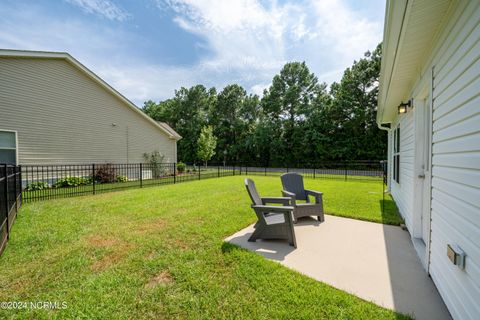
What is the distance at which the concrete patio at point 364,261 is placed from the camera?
80.4 inches

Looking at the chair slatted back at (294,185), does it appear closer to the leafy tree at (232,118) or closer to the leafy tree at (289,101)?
the leafy tree at (289,101)

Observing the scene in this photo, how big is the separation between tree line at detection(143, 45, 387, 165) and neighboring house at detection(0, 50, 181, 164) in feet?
39.9

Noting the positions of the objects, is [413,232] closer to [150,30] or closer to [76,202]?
[76,202]

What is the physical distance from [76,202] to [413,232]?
8.72 meters

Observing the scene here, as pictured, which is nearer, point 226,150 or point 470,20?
point 470,20

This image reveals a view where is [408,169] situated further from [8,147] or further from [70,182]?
[8,147]

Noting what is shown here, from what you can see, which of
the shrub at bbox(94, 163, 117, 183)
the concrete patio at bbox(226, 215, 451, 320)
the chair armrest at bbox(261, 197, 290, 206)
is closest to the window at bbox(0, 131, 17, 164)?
the shrub at bbox(94, 163, 117, 183)

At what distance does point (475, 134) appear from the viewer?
4.91ft

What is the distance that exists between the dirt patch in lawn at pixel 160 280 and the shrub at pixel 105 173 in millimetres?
10028

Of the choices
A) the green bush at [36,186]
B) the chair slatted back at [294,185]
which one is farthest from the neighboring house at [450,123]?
the green bush at [36,186]

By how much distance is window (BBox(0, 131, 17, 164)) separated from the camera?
8078 millimetres

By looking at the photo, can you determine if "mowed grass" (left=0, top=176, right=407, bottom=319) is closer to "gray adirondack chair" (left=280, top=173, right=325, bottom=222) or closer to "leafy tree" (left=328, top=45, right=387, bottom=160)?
"gray adirondack chair" (left=280, top=173, right=325, bottom=222)

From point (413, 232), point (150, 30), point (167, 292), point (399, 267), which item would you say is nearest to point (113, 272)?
point (167, 292)

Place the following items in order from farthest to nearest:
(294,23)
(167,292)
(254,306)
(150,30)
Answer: (150,30)
(294,23)
(167,292)
(254,306)
